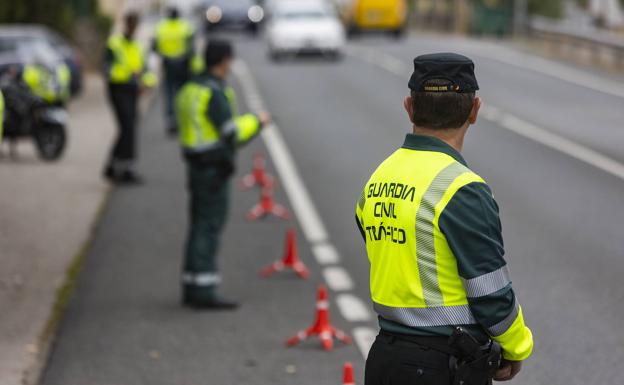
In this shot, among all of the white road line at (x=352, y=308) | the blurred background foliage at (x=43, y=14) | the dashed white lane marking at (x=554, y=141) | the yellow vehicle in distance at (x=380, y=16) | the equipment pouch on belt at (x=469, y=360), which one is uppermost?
the equipment pouch on belt at (x=469, y=360)

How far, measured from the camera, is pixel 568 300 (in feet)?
33.0

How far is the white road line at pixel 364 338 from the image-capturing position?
887cm

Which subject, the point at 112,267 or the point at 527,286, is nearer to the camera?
the point at 527,286

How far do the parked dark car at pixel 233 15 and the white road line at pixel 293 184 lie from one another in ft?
97.0

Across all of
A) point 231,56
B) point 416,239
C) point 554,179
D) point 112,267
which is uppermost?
point 416,239

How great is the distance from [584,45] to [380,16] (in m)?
16.5

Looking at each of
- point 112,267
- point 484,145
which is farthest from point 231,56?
point 484,145

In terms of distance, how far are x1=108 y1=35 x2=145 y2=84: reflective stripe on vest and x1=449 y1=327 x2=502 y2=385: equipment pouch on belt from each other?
12.6 meters

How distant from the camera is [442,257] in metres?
4.53

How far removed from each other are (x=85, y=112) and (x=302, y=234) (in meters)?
14.3

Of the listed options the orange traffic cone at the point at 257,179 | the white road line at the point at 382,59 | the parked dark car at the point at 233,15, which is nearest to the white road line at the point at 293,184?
the orange traffic cone at the point at 257,179

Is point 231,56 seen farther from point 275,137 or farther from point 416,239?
point 275,137

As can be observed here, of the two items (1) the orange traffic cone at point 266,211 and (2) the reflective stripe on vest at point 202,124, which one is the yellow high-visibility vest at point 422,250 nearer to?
(2) the reflective stripe on vest at point 202,124

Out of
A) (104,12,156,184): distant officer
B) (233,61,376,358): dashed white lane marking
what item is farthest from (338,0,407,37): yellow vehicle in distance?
(104,12,156,184): distant officer
